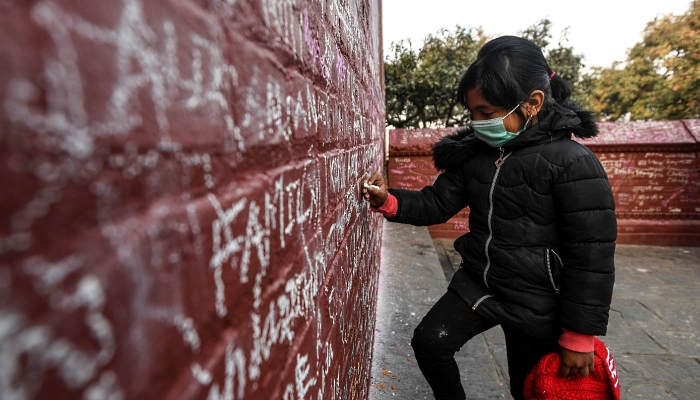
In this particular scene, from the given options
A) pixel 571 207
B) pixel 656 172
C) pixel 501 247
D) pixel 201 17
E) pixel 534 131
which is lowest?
pixel 656 172

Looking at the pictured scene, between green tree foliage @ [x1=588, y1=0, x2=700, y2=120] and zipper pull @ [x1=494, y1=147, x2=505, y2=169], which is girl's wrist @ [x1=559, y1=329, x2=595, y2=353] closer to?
zipper pull @ [x1=494, y1=147, x2=505, y2=169]

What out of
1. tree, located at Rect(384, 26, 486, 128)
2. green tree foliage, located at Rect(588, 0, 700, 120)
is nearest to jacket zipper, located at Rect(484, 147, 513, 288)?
tree, located at Rect(384, 26, 486, 128)

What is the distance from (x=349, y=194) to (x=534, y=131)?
87cm

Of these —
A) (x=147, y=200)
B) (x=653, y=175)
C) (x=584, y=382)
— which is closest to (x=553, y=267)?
(x=584, y=382)

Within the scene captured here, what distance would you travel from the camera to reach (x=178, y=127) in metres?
0.37

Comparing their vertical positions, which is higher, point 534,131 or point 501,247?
point 534,131

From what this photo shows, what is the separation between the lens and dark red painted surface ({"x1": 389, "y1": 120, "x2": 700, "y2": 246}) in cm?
700

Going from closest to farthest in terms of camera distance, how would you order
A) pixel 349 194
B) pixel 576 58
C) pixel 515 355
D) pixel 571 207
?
pixel 349 194, pixel 571 207, pixel 515 355, pixel 576 58

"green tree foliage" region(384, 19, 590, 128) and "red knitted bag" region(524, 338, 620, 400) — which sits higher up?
"green tree foliage" region(384, 19, 590, 128)

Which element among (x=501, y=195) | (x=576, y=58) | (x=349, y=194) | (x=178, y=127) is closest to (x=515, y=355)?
(x=501, y=195)

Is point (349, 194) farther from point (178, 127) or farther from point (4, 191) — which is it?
point (4, 191)

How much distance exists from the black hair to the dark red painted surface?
542cm

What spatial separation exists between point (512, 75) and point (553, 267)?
0.83m

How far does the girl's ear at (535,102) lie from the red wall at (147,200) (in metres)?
1.38
